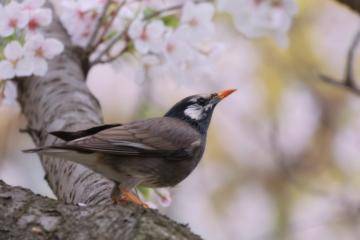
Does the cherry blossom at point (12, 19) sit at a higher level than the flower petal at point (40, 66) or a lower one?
higher

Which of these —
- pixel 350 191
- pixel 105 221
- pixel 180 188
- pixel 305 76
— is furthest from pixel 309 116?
pixel 105 221

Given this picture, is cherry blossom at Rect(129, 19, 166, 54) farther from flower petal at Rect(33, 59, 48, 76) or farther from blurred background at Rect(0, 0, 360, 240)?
blurred background at Rect(0, 0, 360, 240)

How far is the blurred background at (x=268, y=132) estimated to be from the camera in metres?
7.33

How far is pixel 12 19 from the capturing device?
10.9ft

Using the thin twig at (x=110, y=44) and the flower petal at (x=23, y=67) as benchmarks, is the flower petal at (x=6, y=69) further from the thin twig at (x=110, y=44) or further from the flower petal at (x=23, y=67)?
the thin twig at (x=110, y=44)

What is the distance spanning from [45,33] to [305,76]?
4.17 m

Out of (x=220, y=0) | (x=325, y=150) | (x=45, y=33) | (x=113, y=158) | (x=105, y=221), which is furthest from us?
(x=325, y=150)

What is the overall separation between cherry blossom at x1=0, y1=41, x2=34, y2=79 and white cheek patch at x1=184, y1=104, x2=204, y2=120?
3.94 ft

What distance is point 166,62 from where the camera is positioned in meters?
3.90

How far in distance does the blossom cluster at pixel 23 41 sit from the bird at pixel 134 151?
44 centimetres

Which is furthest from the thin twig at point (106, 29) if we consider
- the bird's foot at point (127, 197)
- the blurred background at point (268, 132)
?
the blurred background at point (268, 132)

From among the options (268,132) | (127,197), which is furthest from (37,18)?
(268,132)

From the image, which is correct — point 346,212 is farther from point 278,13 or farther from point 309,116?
point 278,13

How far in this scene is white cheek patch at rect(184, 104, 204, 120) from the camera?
14.0ft
